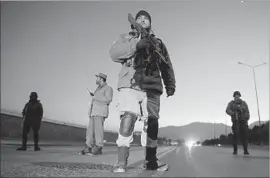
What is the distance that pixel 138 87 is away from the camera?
7.73ft

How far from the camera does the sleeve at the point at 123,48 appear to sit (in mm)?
2350

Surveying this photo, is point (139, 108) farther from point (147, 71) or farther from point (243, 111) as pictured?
point (243, 111)

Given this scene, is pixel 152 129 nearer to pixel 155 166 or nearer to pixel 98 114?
pixel 155 166

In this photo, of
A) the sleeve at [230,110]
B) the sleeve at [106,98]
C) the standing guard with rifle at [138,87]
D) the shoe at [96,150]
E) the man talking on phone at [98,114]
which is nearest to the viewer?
the standing guard with rifle at [138,87]

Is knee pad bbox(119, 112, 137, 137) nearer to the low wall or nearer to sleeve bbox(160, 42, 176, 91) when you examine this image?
sleeve bbox(160, 42, 176, 91)

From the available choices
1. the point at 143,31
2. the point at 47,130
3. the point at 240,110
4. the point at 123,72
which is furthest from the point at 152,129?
the point at 47,130

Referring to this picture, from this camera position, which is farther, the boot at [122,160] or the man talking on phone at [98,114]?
the man talking on phone at [98,114]

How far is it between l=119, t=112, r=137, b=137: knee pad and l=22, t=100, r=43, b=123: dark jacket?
472cm

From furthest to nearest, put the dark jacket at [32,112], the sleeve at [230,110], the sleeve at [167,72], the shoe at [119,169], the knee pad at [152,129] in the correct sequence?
the dark jacket at [32,112] < the sleeve at [230,110] < the sleeve at [167,72] < the knee pad at [152,129] < the shoe at [119,169]

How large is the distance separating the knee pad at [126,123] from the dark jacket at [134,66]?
0.86 ft

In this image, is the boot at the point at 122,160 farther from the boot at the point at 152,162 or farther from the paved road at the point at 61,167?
the boot at the point at 152,162

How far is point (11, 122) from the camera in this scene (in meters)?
18.4

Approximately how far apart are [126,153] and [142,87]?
0.63 metres

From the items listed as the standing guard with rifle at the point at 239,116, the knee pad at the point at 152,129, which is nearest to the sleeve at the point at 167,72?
the knee pad at the point at 152,129
